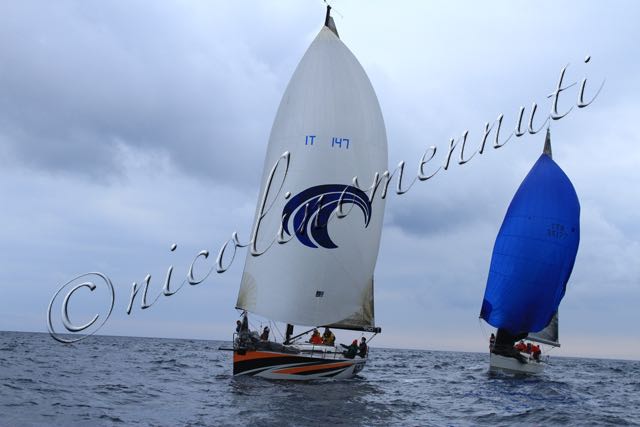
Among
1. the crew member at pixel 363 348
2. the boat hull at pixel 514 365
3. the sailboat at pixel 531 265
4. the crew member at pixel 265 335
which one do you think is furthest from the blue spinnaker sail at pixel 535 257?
the crew member at pixel 265 335

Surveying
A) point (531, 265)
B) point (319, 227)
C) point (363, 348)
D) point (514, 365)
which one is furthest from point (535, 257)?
point (319, 227)

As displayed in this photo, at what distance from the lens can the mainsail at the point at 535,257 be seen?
36969 mm

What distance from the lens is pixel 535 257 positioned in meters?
36.8

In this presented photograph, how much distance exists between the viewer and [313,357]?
2386 centimetres

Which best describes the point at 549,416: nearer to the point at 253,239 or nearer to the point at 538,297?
the point at 253,239

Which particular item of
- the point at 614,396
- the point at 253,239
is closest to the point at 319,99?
the point at 253,239

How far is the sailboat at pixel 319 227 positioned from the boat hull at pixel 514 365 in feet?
42.4

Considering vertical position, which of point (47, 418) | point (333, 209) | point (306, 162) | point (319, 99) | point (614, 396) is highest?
point (319, 99)

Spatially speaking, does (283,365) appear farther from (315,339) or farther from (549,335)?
(549,335)

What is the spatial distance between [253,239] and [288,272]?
206 centimetres

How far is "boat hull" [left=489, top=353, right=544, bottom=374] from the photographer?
1420 inches

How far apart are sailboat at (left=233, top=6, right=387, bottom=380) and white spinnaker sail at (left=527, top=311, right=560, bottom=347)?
18.0 m

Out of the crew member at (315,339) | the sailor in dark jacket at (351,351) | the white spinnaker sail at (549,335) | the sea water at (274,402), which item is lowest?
the sea water at (274,402)

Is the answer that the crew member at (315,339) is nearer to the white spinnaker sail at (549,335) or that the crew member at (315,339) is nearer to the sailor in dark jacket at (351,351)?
the sailor in dark jacket at (351,351)
